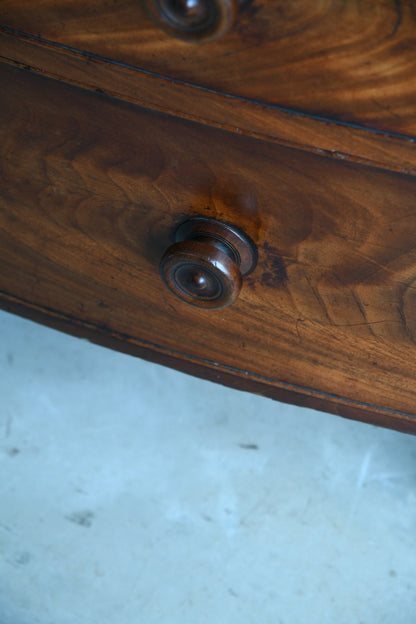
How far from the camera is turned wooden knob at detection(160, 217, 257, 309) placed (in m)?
0.57

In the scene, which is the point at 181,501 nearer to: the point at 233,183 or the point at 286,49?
the point at 233,183

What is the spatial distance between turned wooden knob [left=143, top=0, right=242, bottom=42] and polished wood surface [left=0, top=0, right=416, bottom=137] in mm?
26

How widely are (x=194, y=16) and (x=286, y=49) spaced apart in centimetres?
7

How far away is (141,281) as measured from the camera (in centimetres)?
70

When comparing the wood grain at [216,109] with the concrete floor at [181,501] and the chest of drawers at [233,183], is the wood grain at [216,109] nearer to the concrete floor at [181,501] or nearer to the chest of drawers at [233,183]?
the chest of drawers at [233,183]

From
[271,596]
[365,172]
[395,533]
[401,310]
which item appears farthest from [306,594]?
[365,172]

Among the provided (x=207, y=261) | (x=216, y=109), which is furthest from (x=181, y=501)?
(x=216, y=109)

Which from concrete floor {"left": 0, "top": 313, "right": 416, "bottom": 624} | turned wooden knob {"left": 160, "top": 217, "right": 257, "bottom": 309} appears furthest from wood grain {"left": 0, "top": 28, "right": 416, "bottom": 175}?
concrete floor {"left": 0, "top": 313, "right": 416, "bottom": 624}

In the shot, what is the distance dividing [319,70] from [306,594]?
0.64 metres

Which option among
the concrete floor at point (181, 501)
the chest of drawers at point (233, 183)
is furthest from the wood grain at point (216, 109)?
the concrete floor at point (181, 501)

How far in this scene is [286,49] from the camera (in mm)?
456

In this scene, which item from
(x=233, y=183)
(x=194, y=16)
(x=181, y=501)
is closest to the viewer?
(x=194, y=16)

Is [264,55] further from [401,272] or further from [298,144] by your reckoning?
[401,272]

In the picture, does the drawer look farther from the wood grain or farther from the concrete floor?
the concrete floor
